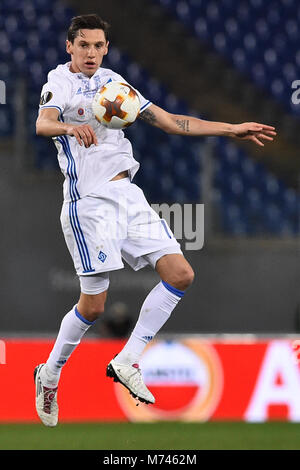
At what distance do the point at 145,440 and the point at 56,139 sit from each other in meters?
4.27

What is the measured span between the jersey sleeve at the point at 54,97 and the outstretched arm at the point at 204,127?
51 cm

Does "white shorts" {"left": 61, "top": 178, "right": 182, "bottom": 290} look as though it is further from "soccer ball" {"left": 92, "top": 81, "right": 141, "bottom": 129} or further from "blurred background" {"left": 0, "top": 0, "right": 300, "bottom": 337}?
"blurred background" {"left": 0, "top": 0, "right": 300, "bottom": 337}

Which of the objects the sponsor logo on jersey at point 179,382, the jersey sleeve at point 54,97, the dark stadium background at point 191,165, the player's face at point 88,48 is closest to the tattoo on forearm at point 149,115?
the player's face at point 88,48

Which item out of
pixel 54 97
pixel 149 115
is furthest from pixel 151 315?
pixel 54 97

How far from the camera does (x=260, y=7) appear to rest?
11586 millimetres

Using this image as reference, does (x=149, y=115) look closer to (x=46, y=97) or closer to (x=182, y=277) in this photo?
(x=46, y=97)

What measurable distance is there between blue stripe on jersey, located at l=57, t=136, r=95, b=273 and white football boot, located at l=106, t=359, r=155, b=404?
0.52 m

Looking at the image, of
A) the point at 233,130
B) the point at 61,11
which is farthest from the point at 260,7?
the point at 233,130

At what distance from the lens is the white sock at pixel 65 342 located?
533 cm

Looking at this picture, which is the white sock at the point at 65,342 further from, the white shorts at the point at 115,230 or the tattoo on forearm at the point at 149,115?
the tattoo on forearm at the point at 149,115

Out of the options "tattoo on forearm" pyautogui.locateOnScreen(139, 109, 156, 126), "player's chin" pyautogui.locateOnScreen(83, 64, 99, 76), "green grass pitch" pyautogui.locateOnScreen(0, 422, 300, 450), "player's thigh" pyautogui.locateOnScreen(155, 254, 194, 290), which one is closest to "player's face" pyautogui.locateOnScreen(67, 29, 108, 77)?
"player's chin" pyautogui.locateOnScreen(83, 64, 99, 76)

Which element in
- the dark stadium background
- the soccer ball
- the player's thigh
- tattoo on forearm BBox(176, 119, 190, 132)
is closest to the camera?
the soccer ball

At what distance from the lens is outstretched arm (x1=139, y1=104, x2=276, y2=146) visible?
515 centimetres
